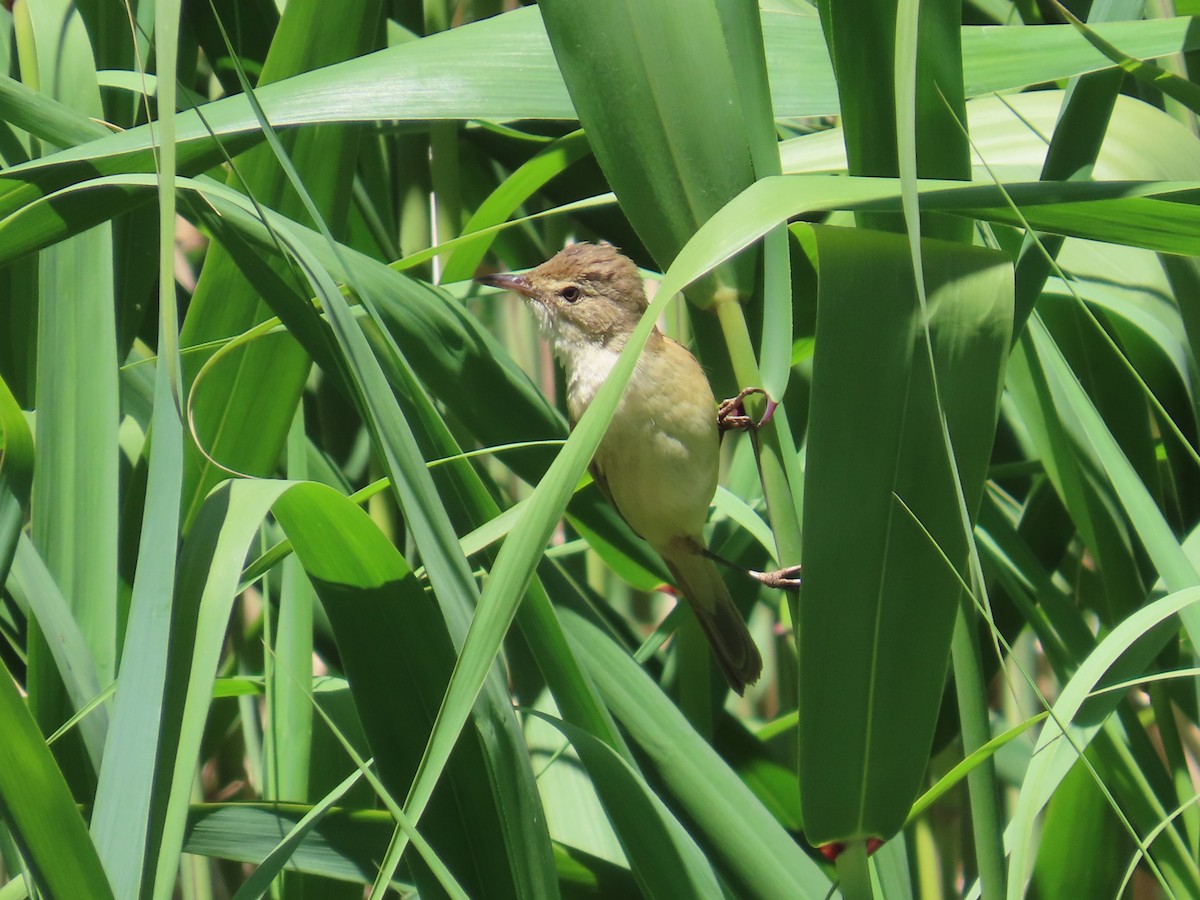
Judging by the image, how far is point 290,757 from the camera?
3.83 feet

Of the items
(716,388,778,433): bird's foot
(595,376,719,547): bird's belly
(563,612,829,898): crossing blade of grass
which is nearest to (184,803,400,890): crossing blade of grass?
(563,612,829,898): crossing blade of grass

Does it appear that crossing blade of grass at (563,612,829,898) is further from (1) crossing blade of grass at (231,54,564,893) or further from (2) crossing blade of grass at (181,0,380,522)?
(2) crossing blade of grass at (181,0,380,522)

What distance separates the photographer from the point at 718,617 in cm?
147

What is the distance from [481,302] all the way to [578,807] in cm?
106

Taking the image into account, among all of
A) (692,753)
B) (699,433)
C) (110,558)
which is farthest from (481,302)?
(692,753)

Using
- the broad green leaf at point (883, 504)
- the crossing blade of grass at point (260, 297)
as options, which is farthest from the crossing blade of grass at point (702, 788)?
the crossing blade of grass at point (260, 297)

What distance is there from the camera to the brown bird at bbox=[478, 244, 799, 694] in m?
1.52

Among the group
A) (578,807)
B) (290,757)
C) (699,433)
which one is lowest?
(578,807)

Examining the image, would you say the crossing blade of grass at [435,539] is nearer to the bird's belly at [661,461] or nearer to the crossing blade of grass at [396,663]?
the crossing blade of grass at [396,663]

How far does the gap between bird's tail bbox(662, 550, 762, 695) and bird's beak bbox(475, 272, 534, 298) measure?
0.40m

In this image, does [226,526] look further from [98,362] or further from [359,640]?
[98,362]

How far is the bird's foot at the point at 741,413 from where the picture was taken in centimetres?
83

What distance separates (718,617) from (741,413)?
334 millimetres

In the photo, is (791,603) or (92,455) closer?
(791,603)
